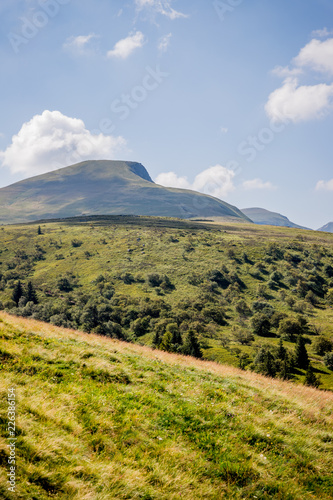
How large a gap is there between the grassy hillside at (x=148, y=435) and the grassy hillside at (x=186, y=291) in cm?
3934

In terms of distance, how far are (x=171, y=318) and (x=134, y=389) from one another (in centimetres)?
6680

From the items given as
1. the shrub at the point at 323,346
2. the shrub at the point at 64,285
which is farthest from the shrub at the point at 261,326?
the shrub at the point at 64,285

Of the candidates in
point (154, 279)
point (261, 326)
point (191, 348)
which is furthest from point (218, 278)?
point (191, 348)

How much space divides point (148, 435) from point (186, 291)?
8724 cm

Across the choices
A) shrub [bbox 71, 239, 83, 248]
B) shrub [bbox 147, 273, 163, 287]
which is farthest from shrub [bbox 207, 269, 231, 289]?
shrub [bbox 71, 239, 83, 248]

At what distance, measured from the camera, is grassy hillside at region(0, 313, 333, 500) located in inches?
213

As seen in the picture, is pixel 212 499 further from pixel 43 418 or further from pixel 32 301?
pixel 32 301

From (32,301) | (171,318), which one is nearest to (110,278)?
(32,301)

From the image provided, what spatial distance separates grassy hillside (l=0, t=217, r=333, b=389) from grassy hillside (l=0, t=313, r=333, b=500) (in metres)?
39.3

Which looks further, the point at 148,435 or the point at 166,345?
the point at 166,345

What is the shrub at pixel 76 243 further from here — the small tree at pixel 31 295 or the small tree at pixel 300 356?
the small tree at pixel 300 356

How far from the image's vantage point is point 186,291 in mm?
93625

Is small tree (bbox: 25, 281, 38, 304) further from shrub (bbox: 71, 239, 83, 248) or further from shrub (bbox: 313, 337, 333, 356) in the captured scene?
shrub (bbox: 313, 337, 333, 356)

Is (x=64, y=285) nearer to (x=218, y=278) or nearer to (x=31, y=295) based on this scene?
(x=31, y=295)
